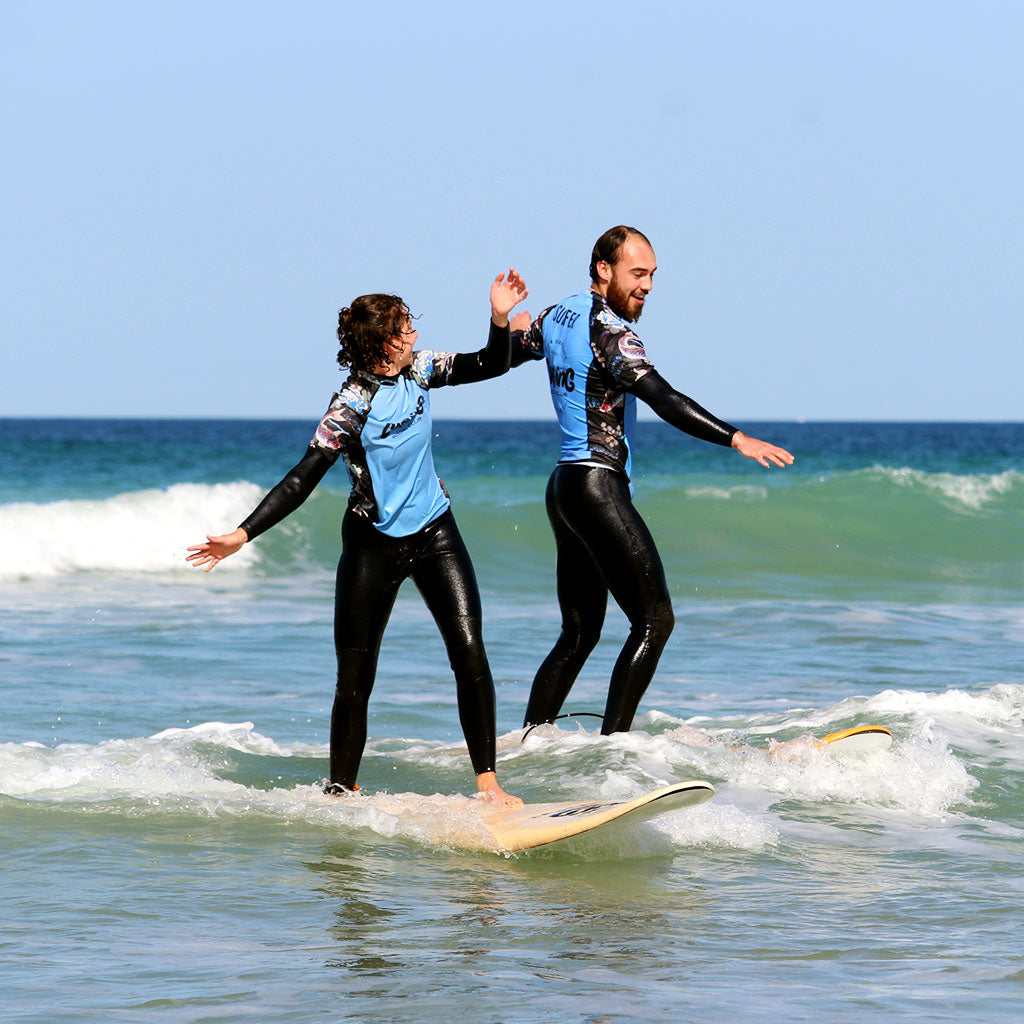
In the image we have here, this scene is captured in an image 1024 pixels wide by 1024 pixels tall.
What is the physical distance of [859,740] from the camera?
6.24 metres

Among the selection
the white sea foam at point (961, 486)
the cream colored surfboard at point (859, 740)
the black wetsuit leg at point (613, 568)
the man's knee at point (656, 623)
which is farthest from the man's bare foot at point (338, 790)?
the white sea foam at point (961, 486)

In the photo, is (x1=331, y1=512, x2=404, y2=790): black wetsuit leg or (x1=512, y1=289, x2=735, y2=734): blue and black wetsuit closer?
(x1=331, y1=512, x2=404, y2=790): black wetsuit leg

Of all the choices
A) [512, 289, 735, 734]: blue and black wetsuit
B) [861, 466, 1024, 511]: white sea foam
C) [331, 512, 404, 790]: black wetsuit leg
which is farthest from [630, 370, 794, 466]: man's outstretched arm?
[861, 466, 1024, 511]: white sea foam

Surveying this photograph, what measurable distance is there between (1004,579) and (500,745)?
12.9m

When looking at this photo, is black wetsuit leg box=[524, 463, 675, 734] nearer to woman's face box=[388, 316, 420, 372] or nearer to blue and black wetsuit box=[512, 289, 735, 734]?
blue and black wetsuit box=[512, 289, 735, 734]

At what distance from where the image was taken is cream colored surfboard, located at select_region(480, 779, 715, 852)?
4.85 meters

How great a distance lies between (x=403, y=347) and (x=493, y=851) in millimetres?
1755

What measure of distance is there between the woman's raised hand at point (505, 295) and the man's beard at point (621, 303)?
2.35 feet

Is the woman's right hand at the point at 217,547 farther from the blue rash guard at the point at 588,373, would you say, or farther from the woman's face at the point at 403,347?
the blue rash guard at the point at 588,373

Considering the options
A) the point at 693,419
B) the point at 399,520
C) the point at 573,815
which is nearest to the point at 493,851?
the point at 573,815

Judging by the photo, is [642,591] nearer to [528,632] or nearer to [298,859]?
[298,859]

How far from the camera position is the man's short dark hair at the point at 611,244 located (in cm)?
607

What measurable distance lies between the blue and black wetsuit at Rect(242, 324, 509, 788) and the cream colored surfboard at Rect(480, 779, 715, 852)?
0.96 feet

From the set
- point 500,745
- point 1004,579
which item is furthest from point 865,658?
point 1004,579
